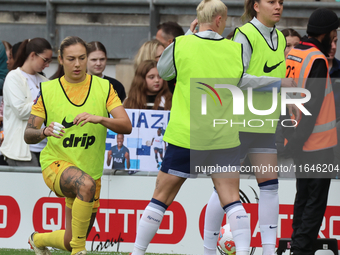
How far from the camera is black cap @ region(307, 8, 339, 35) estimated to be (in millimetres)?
5074

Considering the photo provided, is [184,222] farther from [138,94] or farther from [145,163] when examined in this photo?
[138,94]

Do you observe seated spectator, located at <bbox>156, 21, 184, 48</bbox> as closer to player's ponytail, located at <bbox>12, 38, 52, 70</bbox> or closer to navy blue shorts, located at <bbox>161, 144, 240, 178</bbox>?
player's ponytail, located at <bbox>12, 38, 52, 70</bbox>

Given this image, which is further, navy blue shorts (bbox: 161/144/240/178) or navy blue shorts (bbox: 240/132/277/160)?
navy blue shorts (bbox: 240/132/277/160)

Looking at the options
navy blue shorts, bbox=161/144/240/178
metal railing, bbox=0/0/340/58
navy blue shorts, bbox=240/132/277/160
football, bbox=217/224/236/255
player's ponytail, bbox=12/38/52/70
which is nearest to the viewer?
navy blue shorts, bbox=161/144/240/178

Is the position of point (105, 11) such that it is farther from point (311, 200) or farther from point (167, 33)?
point (311, 200)

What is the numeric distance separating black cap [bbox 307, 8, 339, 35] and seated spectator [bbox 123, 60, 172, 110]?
214cm

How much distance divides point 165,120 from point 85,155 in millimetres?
2006

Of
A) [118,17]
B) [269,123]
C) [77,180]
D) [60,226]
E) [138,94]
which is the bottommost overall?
[60,226]

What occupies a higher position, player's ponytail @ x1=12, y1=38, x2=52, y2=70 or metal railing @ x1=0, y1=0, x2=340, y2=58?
metal railing @ x1=0, y1=0, x2=340, y2=58

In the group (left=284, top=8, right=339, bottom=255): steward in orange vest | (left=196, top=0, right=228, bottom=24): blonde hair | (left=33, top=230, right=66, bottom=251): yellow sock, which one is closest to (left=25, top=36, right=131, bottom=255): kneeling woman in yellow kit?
(left=33, top=230, right=66, bottom=251): yellow sock

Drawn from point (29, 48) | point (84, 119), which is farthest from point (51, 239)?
point (29, 48)

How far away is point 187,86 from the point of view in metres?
4.24

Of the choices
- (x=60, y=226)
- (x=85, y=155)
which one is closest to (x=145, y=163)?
(x=60, y=226)

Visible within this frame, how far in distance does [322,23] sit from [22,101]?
3471 mm
